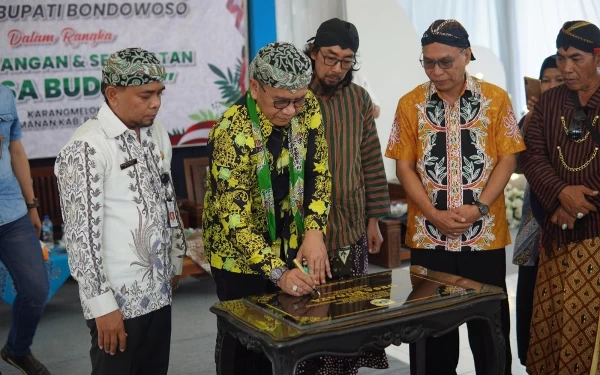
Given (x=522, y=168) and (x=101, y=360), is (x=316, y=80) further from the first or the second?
(x=101, y=360)

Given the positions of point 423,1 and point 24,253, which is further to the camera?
point 423,1

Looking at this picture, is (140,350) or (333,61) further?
(333,61)

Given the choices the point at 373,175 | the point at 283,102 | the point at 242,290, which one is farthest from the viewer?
the point at 373,175

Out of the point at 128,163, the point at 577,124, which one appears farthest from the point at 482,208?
the point at 128,163

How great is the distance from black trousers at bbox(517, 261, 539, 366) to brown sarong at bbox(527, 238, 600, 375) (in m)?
0.31

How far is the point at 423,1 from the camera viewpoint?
7.64m

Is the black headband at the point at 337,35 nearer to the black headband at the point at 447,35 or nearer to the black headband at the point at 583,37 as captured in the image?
the black headband at the point at 447,35

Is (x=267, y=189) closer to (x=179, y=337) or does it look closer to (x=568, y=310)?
(x=568, y=310)

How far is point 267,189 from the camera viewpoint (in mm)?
2656

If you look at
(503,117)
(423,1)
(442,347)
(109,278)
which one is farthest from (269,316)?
(423,1)

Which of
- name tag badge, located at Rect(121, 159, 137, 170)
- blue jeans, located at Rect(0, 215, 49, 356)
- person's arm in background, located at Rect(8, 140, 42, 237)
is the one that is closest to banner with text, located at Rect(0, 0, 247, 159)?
person's arm in background, located at Rect(8, 140, 42, 237)

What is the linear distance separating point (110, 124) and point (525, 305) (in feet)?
6.92

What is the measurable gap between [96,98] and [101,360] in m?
3.95

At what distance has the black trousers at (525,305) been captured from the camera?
11.8ft
